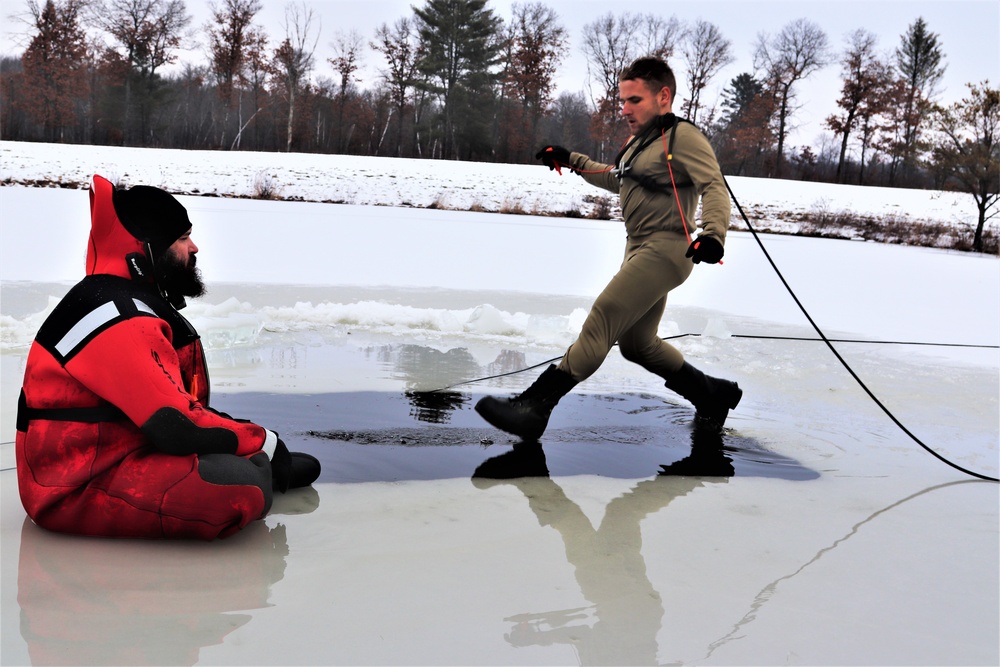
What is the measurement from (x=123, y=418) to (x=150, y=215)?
56 cm

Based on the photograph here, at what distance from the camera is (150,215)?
7.63ft

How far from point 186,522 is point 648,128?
2.50 m

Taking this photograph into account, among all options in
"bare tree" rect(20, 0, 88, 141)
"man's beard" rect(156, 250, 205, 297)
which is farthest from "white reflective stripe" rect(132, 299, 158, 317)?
"bare tree" rect(20, 0, 88, 141)

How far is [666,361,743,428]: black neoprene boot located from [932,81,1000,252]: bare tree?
21789 millimetres

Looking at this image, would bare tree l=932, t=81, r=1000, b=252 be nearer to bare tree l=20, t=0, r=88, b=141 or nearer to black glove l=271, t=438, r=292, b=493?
black glove l=271, t=438, r=292, b=493

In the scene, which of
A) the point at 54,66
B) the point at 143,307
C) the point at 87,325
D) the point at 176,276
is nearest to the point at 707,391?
the point at 176,276

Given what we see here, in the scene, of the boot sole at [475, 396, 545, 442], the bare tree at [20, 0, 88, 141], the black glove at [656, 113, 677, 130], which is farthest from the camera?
the bare tree at [20, 0, 88, 141]

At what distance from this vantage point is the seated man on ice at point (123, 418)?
7.01ft

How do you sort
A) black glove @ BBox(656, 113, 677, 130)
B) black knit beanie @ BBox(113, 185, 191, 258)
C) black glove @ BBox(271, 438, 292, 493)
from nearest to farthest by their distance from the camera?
black knit beanie @ BBox(113, 185, 191, 258), black glove @ BBox(271, 438, 292, 493), black glove @ BBox(656, 113, 677, 130)

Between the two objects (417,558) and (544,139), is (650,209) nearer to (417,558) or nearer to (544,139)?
(417,558)

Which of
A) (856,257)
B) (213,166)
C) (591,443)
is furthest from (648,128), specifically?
(213,166)

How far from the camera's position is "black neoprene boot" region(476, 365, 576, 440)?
3451mm

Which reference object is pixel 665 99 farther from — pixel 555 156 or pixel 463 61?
pixel 463 61

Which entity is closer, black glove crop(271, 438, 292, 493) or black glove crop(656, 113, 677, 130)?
black glove crop(271, 438, 292, 493)
